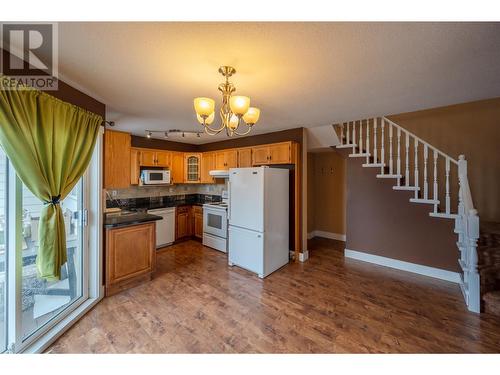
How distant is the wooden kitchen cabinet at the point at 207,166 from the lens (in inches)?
187

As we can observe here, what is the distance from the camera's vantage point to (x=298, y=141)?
3.58 meters

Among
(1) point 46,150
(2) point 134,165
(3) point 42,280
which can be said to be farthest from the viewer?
(2) point 134,165

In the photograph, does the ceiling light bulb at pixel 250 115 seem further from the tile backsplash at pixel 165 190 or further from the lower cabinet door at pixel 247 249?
the tile backsplash at pixel 165 190

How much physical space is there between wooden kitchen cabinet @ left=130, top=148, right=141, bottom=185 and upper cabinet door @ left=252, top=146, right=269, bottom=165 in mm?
2343

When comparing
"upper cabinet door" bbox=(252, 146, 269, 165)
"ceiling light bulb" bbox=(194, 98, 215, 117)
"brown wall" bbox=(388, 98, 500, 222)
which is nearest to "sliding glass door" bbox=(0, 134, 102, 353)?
"ceiling light bulb" bbox=(194, 98, 215, 117)

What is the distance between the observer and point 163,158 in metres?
4.50

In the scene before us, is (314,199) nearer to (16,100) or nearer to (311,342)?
(311,342)

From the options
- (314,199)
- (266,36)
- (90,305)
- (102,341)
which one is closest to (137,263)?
(90,305)

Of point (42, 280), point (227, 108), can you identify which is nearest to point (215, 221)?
point (42, 280)

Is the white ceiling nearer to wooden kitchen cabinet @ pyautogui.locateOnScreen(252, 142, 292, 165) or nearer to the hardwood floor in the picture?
wooden kitchen cabinet @ pyautogui.locateOnScreen(252, 142, 292, 165)

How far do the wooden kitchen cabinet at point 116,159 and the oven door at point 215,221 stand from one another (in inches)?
68.1

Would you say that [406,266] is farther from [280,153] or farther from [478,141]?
[280,153]

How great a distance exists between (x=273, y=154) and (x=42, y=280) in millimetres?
3388
